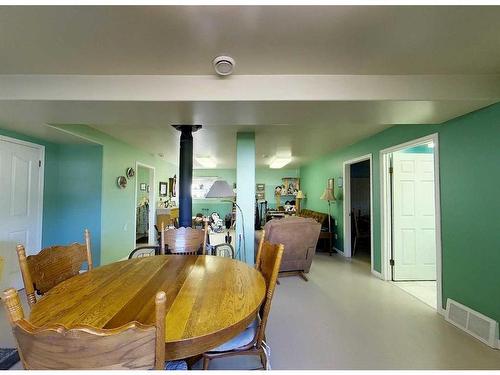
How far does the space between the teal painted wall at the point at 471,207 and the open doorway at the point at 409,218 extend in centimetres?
82

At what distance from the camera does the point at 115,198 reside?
4098mm

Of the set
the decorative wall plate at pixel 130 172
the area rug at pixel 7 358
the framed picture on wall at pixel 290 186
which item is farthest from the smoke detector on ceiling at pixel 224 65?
the framed picture on wall at pixel 290 186

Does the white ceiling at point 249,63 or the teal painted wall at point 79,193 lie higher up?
the white ceiling at point 249,63

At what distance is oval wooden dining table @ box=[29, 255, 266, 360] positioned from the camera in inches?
35.0

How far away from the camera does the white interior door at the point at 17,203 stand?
283 centimetres

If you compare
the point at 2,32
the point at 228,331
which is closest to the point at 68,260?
the point at 228,331

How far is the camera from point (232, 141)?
4.21 m

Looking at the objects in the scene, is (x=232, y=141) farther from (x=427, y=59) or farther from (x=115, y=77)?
(x=427, y=59)

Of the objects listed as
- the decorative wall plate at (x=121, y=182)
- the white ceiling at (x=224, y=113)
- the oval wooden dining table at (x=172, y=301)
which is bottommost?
the oval wooden dining table at (x=172, y=301)

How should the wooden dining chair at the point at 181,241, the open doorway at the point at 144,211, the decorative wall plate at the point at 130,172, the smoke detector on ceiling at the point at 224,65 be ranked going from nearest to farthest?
the smoke detector on ceiling at the point at 224,65
the wooden dining chair at the point at 181,241
the decorative wall plate at the point at 130,172
the open doorway at the point at 144,211

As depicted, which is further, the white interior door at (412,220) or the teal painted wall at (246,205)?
the white interior door at (412,220)

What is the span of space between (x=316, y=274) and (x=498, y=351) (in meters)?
2.11

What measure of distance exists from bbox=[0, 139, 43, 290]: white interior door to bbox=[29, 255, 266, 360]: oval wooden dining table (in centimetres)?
233

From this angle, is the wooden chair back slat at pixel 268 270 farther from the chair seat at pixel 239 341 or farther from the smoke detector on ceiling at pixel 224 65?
the smoke detector on ceiling at pixel 224 65
